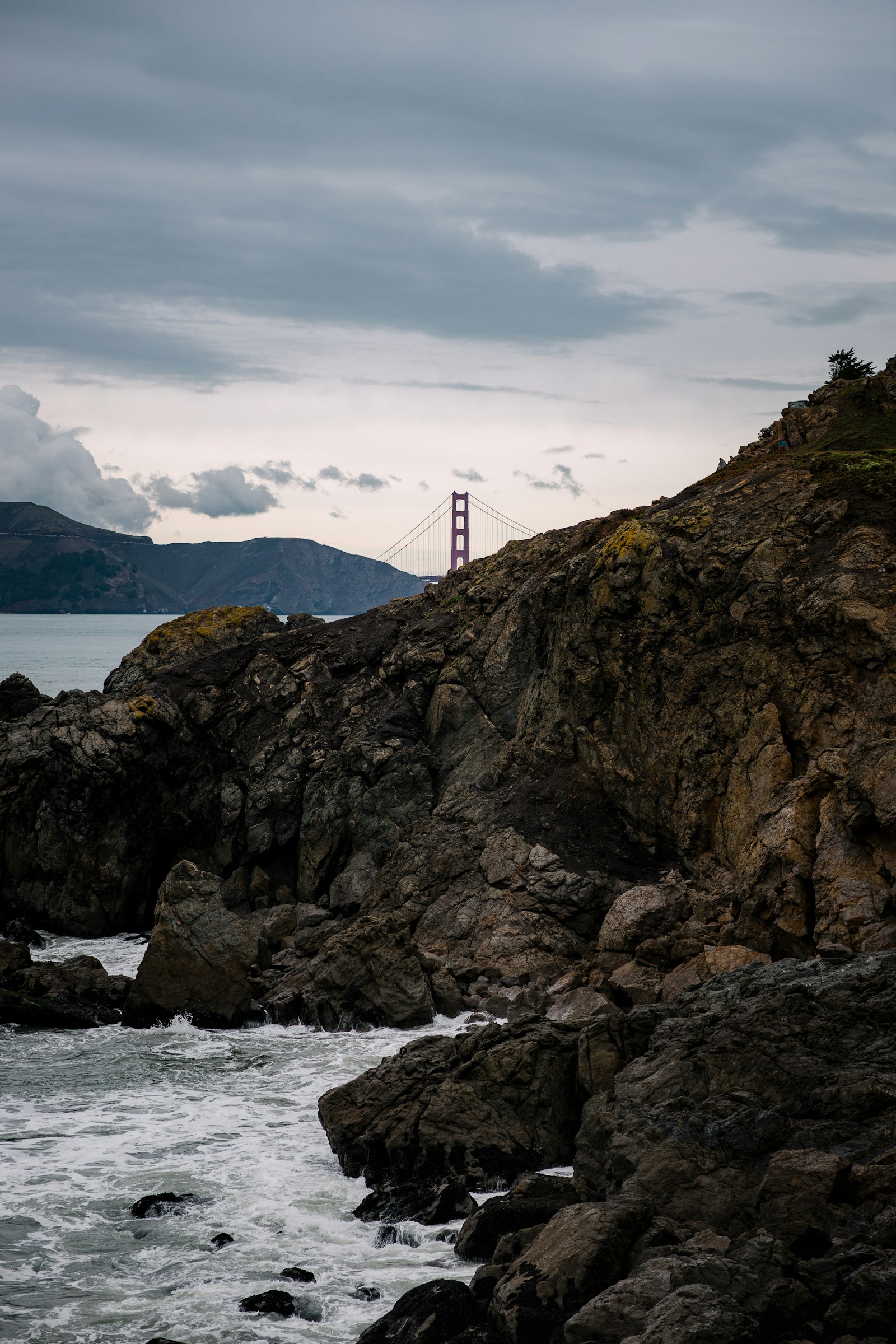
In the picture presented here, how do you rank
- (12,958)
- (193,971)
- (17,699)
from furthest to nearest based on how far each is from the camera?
(17,699), (12,958), (193,971)

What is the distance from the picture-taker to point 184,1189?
56.3 feet

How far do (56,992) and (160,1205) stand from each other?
38.8 feet

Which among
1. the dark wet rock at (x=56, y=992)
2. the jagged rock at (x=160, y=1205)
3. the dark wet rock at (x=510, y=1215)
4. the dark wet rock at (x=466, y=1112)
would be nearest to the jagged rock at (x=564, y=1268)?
the dark wet rock at (x=510, y=1215)

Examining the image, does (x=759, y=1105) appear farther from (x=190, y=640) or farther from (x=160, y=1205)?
(x=190, y=640)

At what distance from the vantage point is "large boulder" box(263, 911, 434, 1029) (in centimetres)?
2536

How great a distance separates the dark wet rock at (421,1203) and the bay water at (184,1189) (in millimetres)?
262

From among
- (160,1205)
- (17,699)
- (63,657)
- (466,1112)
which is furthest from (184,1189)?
(63,657)

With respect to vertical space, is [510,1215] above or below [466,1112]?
below

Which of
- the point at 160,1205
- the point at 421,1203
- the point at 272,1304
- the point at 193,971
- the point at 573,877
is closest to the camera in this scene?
the point at 272,1304

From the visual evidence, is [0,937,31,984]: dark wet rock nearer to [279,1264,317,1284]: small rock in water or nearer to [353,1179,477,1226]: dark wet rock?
[353,1179,477,1226]: dark wet rock

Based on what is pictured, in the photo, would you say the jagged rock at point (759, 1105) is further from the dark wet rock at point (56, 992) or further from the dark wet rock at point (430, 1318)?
the dark wet rock at point (56, 992)

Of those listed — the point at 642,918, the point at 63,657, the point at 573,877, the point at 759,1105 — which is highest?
the point at 63,657

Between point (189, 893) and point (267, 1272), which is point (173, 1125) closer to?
point (267, 1272)

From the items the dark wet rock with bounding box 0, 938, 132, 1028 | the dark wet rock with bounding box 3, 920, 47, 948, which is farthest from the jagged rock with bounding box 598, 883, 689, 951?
the dark wet rock with bounding box 3, 920, 47, 948
